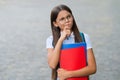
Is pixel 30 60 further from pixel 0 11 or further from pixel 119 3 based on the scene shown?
pixel 119 3

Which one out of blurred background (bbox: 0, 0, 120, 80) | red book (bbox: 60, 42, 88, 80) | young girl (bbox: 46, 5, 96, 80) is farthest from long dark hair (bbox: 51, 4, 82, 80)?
blurred background (bbox: 0, 0, 120, 80)

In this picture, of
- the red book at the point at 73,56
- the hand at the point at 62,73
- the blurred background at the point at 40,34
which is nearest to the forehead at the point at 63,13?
the red book at the point at 73,56

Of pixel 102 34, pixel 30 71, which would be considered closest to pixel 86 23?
pixel 102 34

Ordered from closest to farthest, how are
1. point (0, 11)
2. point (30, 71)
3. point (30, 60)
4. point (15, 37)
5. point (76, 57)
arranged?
point (76, 57)
point (30, 71)
point (30, 60)
point (15, 37)
point (0, 11)

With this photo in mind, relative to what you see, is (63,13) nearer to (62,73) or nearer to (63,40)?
(63,40)

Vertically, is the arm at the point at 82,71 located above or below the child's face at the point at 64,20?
below

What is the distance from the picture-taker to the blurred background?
4820mm

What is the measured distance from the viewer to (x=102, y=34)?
21.7 feet

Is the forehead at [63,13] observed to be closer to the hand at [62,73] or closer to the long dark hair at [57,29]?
the long dark hair at [57,29]

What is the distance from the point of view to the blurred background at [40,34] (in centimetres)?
482

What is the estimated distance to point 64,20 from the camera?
2148 millimetres

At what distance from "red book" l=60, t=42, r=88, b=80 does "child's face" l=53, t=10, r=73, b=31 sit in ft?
0.53

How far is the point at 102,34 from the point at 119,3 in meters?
3.34

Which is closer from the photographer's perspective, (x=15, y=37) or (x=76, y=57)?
(x=76, y=57)
